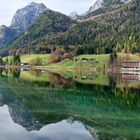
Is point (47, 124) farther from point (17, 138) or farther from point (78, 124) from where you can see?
point (17, 138)

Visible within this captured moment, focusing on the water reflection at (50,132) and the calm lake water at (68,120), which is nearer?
the water reflection at (50,132)

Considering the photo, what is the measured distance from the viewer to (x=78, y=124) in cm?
3853

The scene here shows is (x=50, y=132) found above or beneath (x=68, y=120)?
above

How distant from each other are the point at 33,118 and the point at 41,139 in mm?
9982

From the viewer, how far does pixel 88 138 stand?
31.9m

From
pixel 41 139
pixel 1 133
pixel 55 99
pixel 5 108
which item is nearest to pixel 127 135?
pixel 41 139

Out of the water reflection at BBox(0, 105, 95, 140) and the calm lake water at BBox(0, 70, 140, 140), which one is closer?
the water reflection at BBox(0, 105, 95, 140)

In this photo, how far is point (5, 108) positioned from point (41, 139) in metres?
20.4

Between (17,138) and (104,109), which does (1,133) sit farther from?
(104,109)

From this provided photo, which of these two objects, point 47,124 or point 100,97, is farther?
point 100,97

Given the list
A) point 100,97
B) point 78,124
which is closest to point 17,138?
point 78,124

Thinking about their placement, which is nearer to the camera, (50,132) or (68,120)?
(50,132)

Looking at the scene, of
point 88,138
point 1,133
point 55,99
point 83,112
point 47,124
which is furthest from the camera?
point 55,99

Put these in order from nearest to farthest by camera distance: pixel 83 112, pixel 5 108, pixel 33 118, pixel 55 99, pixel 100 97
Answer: pixel 33 118, pixel 83 112, pixel 5 108, pixel 55 99, pixel 100 97
